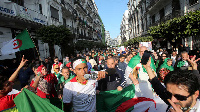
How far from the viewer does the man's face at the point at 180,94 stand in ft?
4.02

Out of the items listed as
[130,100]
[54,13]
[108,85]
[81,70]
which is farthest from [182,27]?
[54,13]

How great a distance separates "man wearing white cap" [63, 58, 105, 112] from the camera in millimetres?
2125

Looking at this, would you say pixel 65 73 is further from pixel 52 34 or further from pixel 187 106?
pixel 52 34

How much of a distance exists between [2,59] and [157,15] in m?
23.4

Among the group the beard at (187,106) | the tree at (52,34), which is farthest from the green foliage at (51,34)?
the beard at (187,106)

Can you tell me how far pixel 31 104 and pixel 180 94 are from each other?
184 cm

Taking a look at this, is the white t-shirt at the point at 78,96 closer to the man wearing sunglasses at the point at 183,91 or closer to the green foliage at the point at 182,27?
the man wearing sunglasses at the point at 183,91

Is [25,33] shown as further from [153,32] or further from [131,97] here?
[153,32]

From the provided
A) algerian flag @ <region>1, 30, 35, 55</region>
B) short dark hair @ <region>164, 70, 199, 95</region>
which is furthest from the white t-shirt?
algerian flag @ <region>1, 30, 35, 55</region>

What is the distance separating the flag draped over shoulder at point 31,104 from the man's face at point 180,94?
137cm

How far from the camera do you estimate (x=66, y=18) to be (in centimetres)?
2306

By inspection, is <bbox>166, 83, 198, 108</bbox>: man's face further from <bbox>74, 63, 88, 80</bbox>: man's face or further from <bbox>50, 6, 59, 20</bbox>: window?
<bbox>50, 6, 59, 20</bbox>: window

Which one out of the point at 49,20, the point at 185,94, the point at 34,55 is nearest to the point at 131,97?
the point at 185,94

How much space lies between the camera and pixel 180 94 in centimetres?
125
